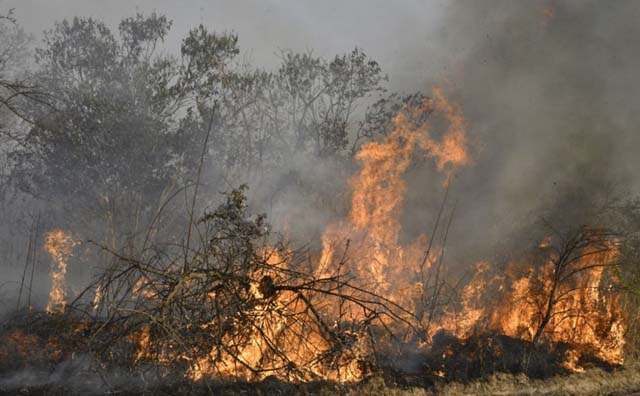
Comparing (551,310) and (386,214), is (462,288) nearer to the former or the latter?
(551,310)

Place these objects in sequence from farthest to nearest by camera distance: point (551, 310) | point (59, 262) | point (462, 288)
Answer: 1. point (59, 262)
2. point (462, 288)
3. point (551, 310)

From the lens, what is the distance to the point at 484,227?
14.8 metres

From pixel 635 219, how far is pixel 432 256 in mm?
5105

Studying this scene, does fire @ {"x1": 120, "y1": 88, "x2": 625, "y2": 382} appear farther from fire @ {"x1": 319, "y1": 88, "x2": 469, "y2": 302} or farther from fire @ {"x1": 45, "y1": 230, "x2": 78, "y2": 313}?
fire @ {"x1": 45, "y1": 230, "x2": 78, "y2": 313}

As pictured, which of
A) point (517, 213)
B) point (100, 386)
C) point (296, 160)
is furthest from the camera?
point (296, 160)

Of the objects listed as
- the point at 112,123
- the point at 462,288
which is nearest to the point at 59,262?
the point at 112,123

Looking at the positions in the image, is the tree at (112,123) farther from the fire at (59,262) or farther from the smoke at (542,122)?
the smoke at (542,122)

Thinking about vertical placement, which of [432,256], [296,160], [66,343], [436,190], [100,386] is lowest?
[100,386]

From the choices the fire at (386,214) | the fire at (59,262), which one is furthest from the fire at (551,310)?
the fire at (59,262)

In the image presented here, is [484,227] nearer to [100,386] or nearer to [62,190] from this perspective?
[100,386]

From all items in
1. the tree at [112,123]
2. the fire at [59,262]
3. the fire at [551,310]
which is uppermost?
the tree at [112,123]

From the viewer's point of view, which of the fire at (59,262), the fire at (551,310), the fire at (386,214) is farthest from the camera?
the fire at (386,214)

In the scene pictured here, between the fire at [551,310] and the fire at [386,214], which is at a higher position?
the fire at [386,214]

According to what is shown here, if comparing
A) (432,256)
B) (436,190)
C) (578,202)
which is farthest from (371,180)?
(578,202)
